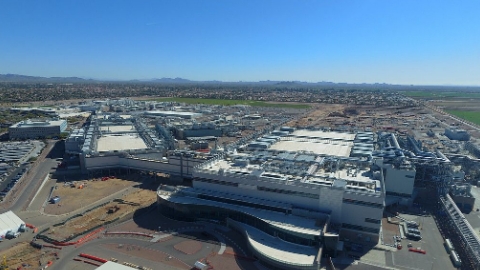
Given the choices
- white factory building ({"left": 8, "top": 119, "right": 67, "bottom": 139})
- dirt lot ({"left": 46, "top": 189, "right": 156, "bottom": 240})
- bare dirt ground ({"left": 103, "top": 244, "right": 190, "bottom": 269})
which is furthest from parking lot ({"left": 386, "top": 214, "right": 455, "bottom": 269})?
white factory building ({"left": 8, "top": 119, "right": 67, "bottom": 139})

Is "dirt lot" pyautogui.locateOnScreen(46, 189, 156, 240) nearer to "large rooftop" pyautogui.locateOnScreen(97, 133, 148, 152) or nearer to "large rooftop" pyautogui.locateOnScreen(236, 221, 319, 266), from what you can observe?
"large rooftop" pyautogui.locateOnScreen(97, 133, 148, 152)

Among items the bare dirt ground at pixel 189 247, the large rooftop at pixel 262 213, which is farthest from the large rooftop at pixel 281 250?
the bare dirt ground at pixel 189 247

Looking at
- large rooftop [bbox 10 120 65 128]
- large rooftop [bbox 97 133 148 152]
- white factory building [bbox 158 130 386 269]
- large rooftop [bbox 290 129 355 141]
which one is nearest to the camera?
white factory building [bbox 158 130 386 269]

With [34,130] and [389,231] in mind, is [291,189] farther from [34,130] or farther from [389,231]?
[34,130]

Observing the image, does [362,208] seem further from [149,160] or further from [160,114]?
[160,114]

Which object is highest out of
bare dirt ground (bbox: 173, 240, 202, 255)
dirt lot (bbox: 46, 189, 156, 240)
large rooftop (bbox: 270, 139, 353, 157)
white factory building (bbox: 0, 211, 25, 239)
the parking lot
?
large rooftop (bbox: 270, 139, 353, 157)

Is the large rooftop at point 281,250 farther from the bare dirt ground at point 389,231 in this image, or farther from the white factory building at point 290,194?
the bare dirt ground at point 389,231

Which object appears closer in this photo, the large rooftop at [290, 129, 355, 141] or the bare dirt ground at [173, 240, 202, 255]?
the bare dirt ground at [173, 240, 202, 255]
